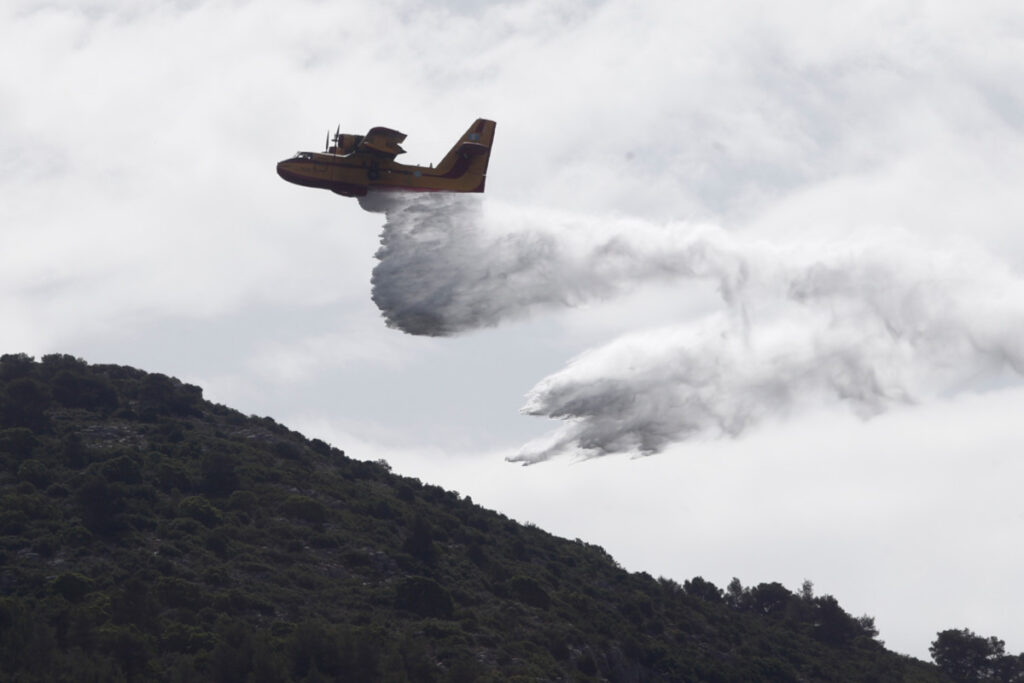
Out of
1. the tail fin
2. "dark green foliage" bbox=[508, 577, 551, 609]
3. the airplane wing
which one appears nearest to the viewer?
the airplane wing

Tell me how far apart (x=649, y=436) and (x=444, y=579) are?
83.0 ft

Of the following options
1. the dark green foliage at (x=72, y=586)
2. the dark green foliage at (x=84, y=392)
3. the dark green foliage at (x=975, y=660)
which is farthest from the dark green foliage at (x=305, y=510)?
the dark green foliage at (x=975, y=660)

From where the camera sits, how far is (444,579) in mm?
82062

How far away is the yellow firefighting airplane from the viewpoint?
6178 centimetres

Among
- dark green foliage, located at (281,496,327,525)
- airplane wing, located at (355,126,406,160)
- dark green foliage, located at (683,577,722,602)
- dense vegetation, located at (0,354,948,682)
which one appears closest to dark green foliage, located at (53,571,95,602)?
dense vegetation, located at (0,354,948,682)

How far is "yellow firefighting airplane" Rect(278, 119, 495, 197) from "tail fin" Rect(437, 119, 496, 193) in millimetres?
71

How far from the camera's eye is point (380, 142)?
202ft

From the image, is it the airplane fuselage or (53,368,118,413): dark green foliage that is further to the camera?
(53,368,118,413): dark green foliage

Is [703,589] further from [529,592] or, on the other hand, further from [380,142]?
[380,142]

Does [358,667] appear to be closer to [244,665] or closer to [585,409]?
[244,665]

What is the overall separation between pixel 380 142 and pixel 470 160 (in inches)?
173

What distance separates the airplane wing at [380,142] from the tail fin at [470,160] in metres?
2.53

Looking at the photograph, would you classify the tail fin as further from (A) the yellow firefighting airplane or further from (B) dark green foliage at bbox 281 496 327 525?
(B) dark green foliage at bbox 281 496 327 525

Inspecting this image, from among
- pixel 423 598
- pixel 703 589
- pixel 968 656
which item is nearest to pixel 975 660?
pixel 968 656
